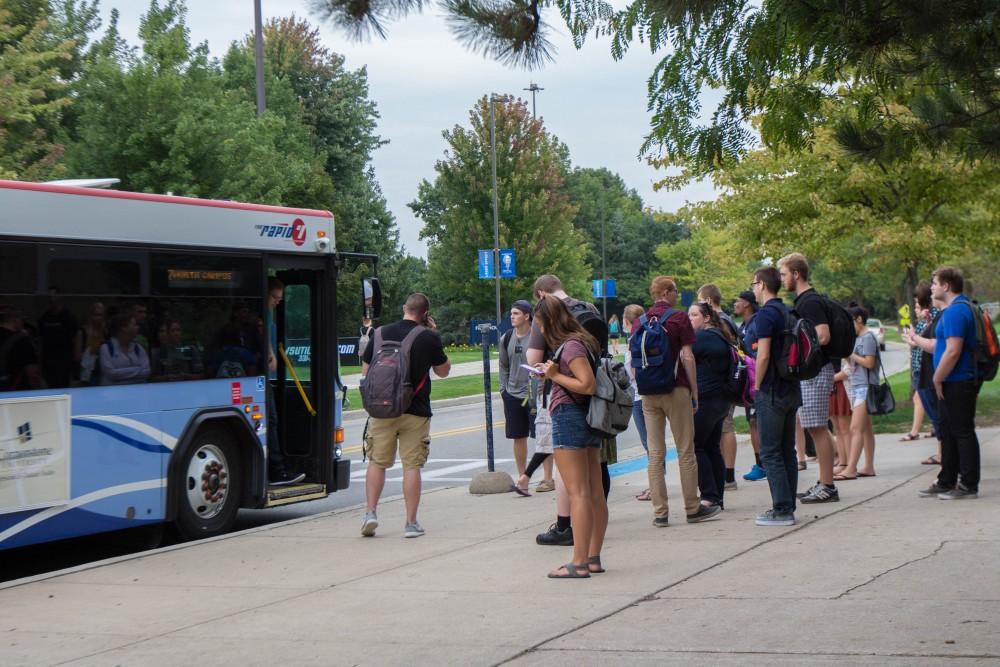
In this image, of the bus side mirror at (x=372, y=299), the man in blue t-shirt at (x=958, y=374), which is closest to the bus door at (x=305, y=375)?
the bus side mirror at (x=372, y=299)

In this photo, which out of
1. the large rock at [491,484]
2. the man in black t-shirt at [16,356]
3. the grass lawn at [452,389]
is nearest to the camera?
the man in black t-shirt at [16,356]

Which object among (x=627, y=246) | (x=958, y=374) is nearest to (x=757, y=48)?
(x=958, y=374)

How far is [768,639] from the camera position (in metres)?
5.99

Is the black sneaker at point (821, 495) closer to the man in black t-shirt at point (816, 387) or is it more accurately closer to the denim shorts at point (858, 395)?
the man in black t-shirt at point (816, 387)

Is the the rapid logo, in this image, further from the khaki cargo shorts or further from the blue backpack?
the blue backpack

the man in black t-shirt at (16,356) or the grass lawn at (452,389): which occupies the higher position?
the man in black t-shirt at (16,356)

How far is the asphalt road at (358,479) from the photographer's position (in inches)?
408

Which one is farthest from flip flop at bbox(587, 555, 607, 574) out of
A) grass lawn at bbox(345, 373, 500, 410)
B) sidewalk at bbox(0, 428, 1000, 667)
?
grass lawn at bbox(345, 373, 500, 410)

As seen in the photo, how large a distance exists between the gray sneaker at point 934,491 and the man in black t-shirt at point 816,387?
2.30ft

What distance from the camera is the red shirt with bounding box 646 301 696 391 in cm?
953

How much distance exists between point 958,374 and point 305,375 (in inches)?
227

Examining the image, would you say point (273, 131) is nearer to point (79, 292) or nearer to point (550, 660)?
point (79, 292)

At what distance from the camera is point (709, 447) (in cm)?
1044

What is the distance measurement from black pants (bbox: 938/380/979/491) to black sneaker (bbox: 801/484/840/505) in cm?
88
